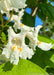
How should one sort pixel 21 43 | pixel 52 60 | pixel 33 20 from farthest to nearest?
1. pixel 33 20
2. pixel 52 60
3. pixel 21 43

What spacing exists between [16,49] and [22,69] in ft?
0.34

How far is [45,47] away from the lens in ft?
3.42

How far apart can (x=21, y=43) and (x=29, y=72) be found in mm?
164

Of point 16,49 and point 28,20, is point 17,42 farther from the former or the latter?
point 28,20

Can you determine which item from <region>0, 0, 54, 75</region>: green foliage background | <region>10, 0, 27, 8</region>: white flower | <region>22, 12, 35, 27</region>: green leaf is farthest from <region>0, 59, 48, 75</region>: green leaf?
<region>22, 12, 35, 27</region>: green leaf

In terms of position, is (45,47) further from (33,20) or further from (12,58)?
(33,20)

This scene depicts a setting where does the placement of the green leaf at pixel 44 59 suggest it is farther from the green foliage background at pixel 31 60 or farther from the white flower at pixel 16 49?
the white flower at pixel 16 49

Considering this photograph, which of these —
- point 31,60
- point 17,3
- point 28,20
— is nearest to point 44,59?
point 31,60

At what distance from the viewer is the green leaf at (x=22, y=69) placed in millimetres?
880

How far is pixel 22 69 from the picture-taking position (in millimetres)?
893

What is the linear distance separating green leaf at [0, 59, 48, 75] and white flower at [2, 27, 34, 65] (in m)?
0.03

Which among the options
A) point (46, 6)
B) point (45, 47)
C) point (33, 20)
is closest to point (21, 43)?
point (45, 47)

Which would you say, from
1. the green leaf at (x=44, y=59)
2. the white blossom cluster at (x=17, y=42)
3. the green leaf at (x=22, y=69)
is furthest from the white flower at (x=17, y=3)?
the green leaf at (x=44, y=59)

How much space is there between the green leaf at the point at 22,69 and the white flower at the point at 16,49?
30mm
